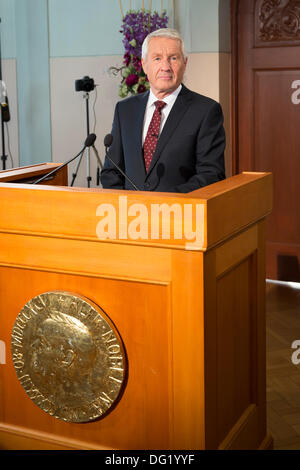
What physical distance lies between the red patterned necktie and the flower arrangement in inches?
103

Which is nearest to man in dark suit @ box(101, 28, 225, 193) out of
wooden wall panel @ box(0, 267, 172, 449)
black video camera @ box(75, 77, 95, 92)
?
wooden wall panel @ box(0, 267, 172, 449)

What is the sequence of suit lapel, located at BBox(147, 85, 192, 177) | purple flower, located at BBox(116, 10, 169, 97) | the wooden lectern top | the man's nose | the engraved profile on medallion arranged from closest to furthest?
1. the wooden lectern top
2. the man's nose
3. suit lapel, located at BBox(147, 85, 192, 177)
4. the engraved profile on medallion
5. purple flower, located at BBox(116, 10, 169, 97)

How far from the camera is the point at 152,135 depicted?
9.99ft

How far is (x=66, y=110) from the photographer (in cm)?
632

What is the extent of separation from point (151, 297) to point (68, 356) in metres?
0.37

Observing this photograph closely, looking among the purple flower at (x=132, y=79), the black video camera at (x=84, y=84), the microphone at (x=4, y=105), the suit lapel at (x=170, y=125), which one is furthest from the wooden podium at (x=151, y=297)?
the microphone at (x=4, y=105)

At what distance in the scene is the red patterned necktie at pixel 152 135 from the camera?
3.03 m

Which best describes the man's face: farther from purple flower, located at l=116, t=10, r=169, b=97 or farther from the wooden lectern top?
purple flower, located at l=116, t=10, r=169, b=97

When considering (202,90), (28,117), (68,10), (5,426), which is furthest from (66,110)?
(5,426)

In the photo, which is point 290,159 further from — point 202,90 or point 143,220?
point 143,220

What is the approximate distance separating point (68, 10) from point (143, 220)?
4.50 m

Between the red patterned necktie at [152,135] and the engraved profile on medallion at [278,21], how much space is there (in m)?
2.67

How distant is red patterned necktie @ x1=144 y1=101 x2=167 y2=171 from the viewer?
3.03 metres

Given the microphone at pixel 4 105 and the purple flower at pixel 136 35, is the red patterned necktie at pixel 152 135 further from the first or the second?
the microphone at pixel 4 105
